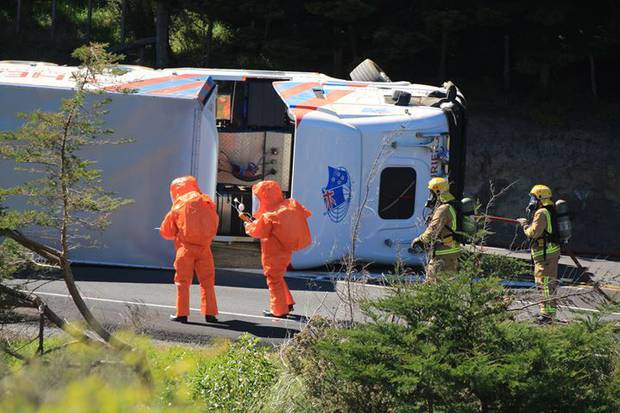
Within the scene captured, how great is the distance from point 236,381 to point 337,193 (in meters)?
6.53

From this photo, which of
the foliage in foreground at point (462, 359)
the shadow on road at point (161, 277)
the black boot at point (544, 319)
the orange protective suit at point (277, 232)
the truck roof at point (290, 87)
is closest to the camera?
the foliage in foreground at point (462, 359)

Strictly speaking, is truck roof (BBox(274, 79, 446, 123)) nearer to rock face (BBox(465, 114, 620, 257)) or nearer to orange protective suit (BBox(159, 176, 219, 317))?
orange protective suit (BBox(159, 176, 219, 317))

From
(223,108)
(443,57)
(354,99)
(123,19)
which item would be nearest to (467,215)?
(354,99)

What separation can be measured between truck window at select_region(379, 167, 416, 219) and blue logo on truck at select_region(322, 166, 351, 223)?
0.60 meters

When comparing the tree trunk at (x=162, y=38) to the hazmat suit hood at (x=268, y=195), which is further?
the tree trunk at (x=162, y=38)

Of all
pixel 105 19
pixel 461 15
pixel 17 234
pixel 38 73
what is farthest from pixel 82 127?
pixel 105 19

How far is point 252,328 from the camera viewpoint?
36.3 feet

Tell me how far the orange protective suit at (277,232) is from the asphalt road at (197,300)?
0.42 meters

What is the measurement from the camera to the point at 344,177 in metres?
13.9

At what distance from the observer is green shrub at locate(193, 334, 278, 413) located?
24.2 feet

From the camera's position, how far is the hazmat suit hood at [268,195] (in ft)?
37.0

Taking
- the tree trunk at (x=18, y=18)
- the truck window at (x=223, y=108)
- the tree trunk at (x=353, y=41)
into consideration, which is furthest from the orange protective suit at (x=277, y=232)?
the tree trunk at (x=18, y=18)

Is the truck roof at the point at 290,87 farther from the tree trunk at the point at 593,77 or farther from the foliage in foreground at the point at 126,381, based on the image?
the tree trunk at the point at 593,77

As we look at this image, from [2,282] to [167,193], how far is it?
665 cm
